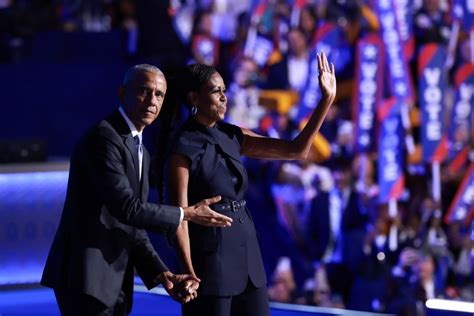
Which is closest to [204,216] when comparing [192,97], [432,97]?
[192,97]

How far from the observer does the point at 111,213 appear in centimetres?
300

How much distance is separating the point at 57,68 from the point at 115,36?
90 cm

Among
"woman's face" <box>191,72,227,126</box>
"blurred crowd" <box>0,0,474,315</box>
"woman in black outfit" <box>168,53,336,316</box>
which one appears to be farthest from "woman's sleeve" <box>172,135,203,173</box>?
"blurred crowd" <box>0,0,474,315</box>

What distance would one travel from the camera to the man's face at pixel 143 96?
3061mm

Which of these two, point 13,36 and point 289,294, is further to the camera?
point 13,36

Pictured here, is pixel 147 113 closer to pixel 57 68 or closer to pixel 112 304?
pixel 112 304

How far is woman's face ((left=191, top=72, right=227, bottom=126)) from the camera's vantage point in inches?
130

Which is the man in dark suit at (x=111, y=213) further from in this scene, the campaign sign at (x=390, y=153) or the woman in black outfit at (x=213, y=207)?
the campaign sign at (x=390, y=153)

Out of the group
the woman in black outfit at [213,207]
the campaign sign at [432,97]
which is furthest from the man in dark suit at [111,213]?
the campaign sign at [432,97]

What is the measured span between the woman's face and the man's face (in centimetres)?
23

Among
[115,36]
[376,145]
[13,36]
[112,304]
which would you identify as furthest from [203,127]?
[13,36]

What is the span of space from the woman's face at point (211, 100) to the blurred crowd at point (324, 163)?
500 cm

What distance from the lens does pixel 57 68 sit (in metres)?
7.65

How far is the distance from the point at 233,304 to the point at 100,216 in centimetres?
48
